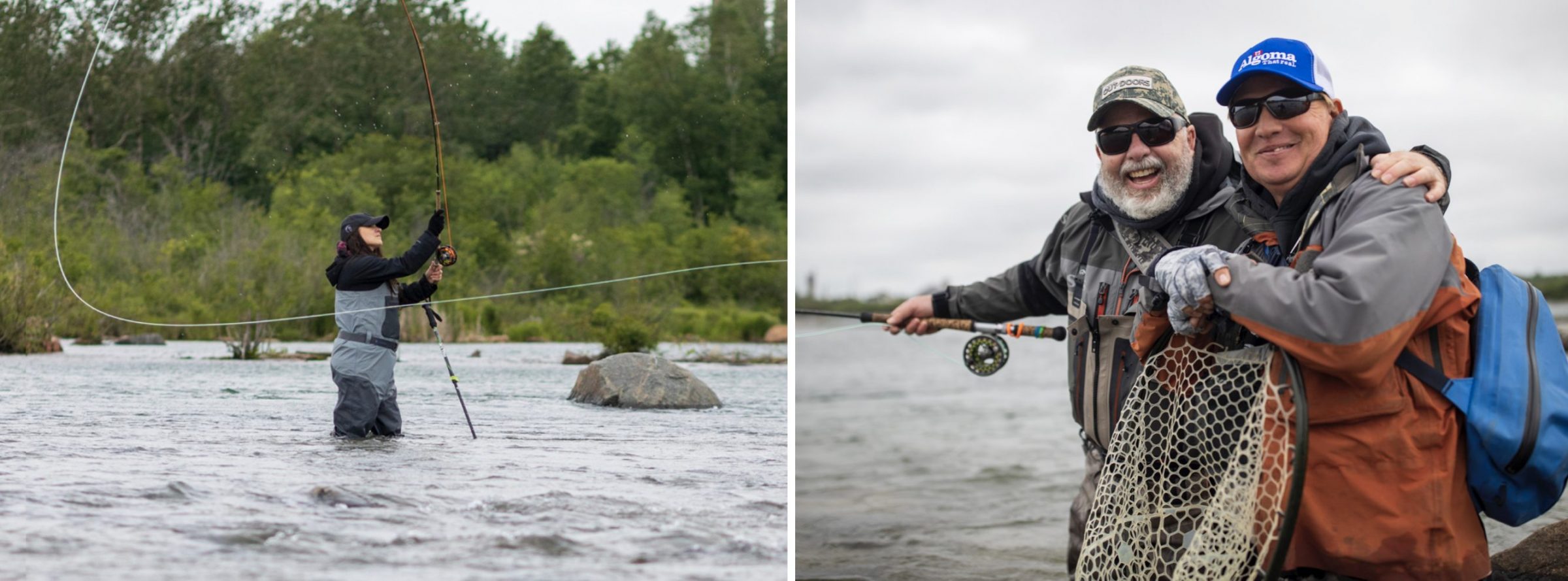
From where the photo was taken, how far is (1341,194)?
2518mm

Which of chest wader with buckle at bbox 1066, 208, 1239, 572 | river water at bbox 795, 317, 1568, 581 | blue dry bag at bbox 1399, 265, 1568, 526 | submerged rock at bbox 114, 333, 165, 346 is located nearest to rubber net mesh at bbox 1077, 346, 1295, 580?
chest wader with buckle at bbox 1066, 208, 1239, 572

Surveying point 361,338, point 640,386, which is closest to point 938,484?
point 640,386

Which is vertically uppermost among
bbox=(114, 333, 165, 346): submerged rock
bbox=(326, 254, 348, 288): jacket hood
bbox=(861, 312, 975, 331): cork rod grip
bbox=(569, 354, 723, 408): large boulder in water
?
bbox=(326, 254, 348, 288): jacket hood

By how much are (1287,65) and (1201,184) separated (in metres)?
0.51

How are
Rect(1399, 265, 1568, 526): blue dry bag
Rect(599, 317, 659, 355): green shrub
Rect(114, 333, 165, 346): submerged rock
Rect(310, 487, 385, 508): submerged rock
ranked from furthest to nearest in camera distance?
Rect(599, 317, 659, 355): green shrub
Rect(114, 333, 165, 346): submerged rock
Rect(310, 487, 385, 508): submerged rock
Rect(1399, 265, 1568, 526): blue dry bag

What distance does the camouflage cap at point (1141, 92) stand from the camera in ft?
10.1

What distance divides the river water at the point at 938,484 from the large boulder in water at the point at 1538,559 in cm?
64

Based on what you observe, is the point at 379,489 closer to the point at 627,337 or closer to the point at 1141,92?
the point at 1141,92

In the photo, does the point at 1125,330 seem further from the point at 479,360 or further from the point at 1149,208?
the point at 479,360

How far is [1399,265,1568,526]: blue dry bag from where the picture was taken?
237 cm

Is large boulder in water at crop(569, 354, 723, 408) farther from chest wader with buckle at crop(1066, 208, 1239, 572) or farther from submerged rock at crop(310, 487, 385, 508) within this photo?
chest wader with buckle at crop(1066, 208, 1239, 572)

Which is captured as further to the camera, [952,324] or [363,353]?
[363,353]

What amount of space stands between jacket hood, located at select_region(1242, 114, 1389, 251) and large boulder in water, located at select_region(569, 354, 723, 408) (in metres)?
5.75

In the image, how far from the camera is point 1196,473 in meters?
2.85
